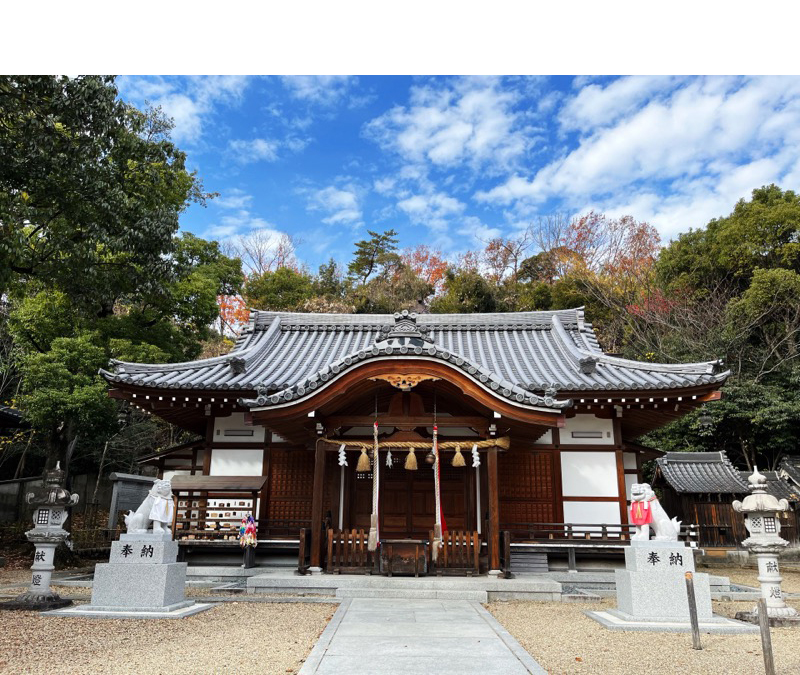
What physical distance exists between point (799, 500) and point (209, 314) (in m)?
19.7

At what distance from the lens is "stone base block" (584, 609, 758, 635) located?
6.53 m

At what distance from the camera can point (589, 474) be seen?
12.0 metres

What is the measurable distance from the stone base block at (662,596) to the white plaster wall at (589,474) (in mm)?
4791

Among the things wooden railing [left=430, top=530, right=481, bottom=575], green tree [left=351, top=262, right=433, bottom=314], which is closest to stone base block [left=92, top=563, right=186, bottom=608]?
wooden railing [left=430, top=530, right=481, bottom=575]

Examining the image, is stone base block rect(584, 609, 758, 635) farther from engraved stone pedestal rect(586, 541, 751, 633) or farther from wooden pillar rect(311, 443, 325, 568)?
wooden pillar rect(311, 443, 325, 568)

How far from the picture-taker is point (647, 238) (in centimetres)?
3025

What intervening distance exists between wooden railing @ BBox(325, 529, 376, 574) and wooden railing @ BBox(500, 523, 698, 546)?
276 centimetres

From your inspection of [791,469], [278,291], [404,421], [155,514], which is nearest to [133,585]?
[155,514]

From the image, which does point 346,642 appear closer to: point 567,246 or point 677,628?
point 677,628

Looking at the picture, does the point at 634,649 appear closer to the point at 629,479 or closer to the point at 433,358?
the point at 433,358

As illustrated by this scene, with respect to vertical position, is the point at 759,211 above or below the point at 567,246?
Answer: below

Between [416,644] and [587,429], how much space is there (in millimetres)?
7791

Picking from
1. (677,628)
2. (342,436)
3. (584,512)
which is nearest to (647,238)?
(584,512)

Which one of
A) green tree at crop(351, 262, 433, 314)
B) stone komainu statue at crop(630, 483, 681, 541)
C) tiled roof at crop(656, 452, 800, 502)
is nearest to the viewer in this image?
stone komainu statue at crop(630, 483, 681, 541)
